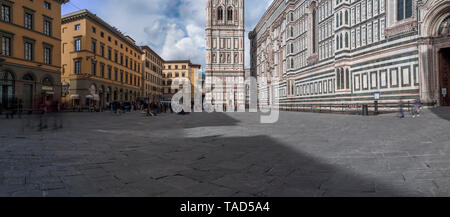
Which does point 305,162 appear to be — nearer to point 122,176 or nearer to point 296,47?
point 122,176

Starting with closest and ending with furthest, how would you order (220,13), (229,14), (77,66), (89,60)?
(77,66) < (89,60) < (220,13) < (229,14)

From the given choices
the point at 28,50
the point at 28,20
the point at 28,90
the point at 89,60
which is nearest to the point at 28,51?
the point at 28,50

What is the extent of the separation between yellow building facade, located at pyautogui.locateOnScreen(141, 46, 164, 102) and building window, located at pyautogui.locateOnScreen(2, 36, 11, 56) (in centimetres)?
2856

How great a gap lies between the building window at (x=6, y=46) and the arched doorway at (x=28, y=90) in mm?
2457

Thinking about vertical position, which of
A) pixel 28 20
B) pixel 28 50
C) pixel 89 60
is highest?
pixel 28 20

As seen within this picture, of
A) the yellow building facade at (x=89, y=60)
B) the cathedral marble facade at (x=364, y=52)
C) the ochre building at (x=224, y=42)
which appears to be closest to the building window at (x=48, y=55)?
the yellow building facade at (x=89, y=60)

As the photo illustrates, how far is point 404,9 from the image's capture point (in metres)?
17.2

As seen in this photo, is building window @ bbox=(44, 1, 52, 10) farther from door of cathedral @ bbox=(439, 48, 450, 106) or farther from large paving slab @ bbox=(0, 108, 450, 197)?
door of cathedral @ bbox=(439, 48, 450, 106)

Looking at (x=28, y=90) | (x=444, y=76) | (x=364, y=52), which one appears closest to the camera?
(x=444, y=76)

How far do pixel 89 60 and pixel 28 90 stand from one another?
402 inches

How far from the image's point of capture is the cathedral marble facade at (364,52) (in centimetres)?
1545

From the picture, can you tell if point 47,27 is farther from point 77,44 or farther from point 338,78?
point 338,78

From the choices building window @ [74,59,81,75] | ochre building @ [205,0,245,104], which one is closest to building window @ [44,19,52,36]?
building window @ [74,59,81,75]
